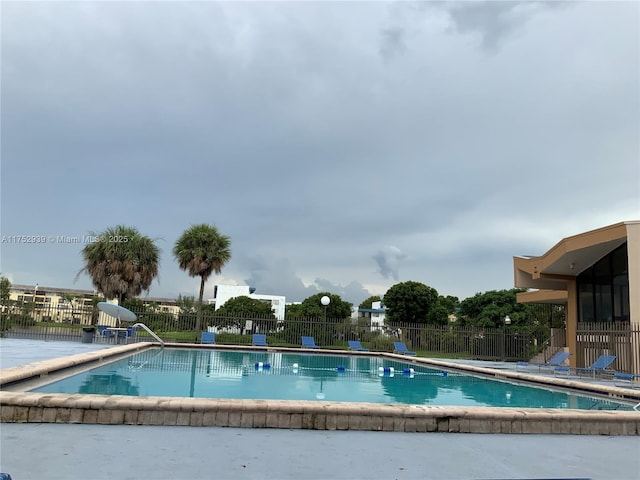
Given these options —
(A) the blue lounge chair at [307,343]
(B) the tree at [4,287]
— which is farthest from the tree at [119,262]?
(B) the tree at [4,287]

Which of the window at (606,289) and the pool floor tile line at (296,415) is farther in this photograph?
the window at (606,289)

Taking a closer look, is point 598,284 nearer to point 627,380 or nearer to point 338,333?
point 627,380

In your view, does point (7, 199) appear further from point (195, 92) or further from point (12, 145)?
point (195, 92)

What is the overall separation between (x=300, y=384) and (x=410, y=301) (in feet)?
110

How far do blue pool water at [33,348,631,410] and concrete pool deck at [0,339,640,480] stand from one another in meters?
3.89

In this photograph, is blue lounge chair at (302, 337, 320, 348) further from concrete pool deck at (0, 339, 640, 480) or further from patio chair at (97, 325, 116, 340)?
concrete pool deck at (0, 339, 640, 480)

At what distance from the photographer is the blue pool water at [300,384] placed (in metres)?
9.26

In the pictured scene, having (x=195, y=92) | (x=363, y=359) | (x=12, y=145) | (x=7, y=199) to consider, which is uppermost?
(x=195, y=92)

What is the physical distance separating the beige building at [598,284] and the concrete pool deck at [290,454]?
11767 mm

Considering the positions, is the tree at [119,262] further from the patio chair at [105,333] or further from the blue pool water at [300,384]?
the blue pool water at [300,384]

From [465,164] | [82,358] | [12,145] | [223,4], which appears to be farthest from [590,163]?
[12,145]

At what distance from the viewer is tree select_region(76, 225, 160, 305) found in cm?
2677

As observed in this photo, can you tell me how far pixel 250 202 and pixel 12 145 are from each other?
29.4ft

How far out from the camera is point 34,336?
22.1m
